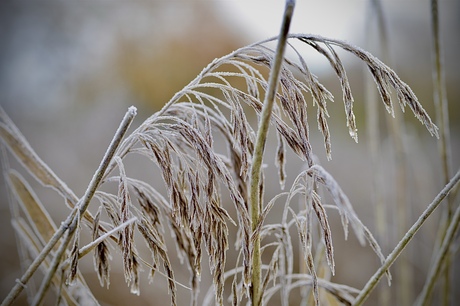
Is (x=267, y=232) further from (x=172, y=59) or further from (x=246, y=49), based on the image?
(x=172, y=59)

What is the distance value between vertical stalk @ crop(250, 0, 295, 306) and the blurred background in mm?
1318

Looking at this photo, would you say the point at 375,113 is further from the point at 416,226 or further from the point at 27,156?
the point at 27,156

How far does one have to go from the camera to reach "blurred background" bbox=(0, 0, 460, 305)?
2.74m

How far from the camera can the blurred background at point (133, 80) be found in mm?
2740

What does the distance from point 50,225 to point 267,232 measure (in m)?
0.28

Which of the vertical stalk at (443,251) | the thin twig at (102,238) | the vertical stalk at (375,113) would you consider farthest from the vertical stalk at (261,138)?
the vertical stalk at (375,113)

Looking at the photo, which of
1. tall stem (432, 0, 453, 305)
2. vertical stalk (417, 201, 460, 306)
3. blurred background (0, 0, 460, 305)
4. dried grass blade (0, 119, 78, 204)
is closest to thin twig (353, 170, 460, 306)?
vertical stalk (417, 201, 460, 306)

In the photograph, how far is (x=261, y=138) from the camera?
0.39 meters

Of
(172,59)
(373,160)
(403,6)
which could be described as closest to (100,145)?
(172,59)

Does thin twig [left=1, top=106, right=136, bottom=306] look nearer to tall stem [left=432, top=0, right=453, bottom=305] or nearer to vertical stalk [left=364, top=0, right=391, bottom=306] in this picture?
tall stem [left=432, top=0, right=453, bottom=305]

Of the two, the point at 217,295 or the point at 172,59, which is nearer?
the point at 217,295

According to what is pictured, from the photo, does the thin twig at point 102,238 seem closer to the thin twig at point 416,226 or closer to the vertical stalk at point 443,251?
the thin twig at point 416,226

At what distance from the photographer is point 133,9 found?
14.1 ft

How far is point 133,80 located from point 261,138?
400 cm
